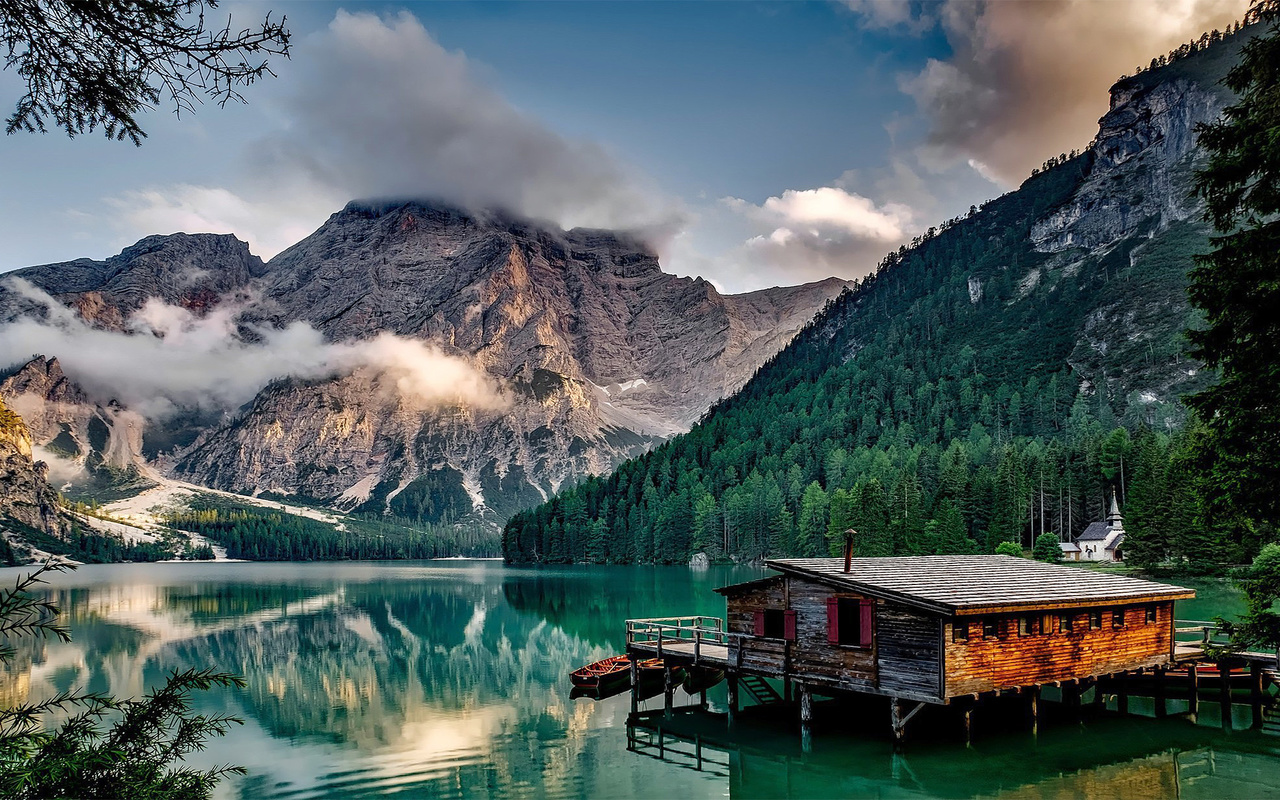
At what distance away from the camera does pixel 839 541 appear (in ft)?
415

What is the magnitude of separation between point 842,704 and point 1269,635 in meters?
19.0

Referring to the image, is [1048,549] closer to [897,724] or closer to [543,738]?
[897,724]

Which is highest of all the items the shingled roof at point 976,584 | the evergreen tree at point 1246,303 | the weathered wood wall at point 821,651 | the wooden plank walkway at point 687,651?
the evergreen tree at point 1246,303

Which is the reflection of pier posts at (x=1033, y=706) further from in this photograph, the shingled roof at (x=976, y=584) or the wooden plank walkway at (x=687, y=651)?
the wooden plank walkway at (x=687, y=651)

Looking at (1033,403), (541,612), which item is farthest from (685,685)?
(1033,403)

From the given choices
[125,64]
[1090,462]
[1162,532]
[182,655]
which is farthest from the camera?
[1090,462]

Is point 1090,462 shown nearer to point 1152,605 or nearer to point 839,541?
point 839,541

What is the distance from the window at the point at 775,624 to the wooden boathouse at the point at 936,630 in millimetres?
58

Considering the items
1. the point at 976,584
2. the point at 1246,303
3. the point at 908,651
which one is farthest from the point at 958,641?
the point at 1246,303

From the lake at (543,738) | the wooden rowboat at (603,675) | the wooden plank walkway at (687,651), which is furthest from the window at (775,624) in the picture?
the wooden rowboat at (603,675)

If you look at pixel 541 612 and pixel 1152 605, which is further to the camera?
pixel 541 612

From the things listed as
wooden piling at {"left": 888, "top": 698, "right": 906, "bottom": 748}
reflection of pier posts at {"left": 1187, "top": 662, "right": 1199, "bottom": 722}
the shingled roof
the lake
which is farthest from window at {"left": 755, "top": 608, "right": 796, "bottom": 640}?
reflection of pier posts at {"left": 1187, "top": 662, "right": 1199, "bottom": 722}

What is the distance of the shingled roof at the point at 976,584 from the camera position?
29.6 metres

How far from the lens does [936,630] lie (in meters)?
29.3
